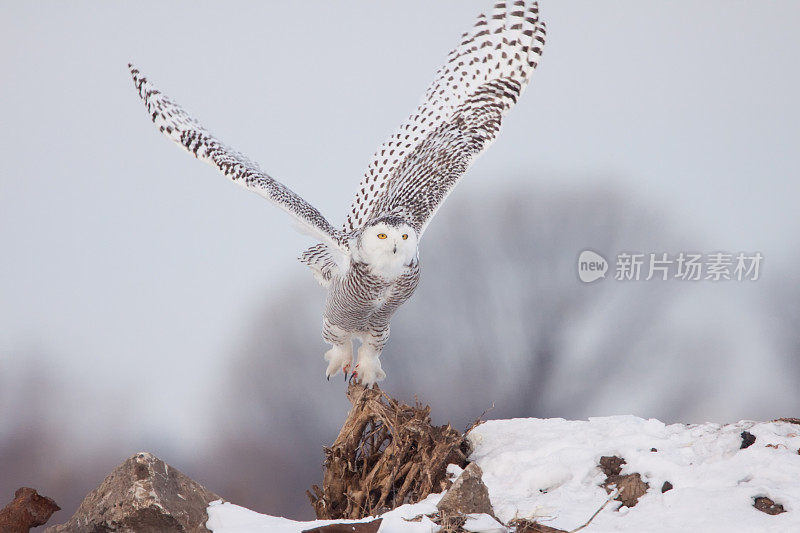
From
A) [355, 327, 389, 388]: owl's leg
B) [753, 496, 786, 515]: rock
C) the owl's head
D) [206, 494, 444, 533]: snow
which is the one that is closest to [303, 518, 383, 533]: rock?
[206, 494, 444, 533]: snow

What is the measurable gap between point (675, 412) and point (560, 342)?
83 cm

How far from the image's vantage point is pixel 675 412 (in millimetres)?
4426

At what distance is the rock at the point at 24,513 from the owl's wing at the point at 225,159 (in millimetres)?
1436

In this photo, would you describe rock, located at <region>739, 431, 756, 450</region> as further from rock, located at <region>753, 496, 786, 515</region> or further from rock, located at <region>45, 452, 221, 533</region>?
rock, located at <region>45, 452, 221, 533</region>

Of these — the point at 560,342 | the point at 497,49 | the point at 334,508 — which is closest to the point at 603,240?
the point at 560,342

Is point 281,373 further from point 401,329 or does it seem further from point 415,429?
point 415,429

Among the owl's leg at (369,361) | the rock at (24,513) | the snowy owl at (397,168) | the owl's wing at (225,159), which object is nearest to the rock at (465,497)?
the snowy owl at (397,168)

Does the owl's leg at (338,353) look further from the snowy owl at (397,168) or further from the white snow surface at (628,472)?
the white snow surface at (628,472)

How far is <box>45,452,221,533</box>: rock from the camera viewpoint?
1.92 metres

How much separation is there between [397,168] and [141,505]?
7.28ft

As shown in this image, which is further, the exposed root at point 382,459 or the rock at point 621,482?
the exposed root at point 382,459

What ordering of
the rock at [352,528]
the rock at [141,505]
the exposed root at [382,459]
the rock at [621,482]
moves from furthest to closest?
the exposed root at [382,459]
the rock at [621,482]
the rock at [141,505]
the rock at [352,528]

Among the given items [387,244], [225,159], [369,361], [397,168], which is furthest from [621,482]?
[225,159]

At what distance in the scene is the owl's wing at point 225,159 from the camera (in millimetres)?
3070
